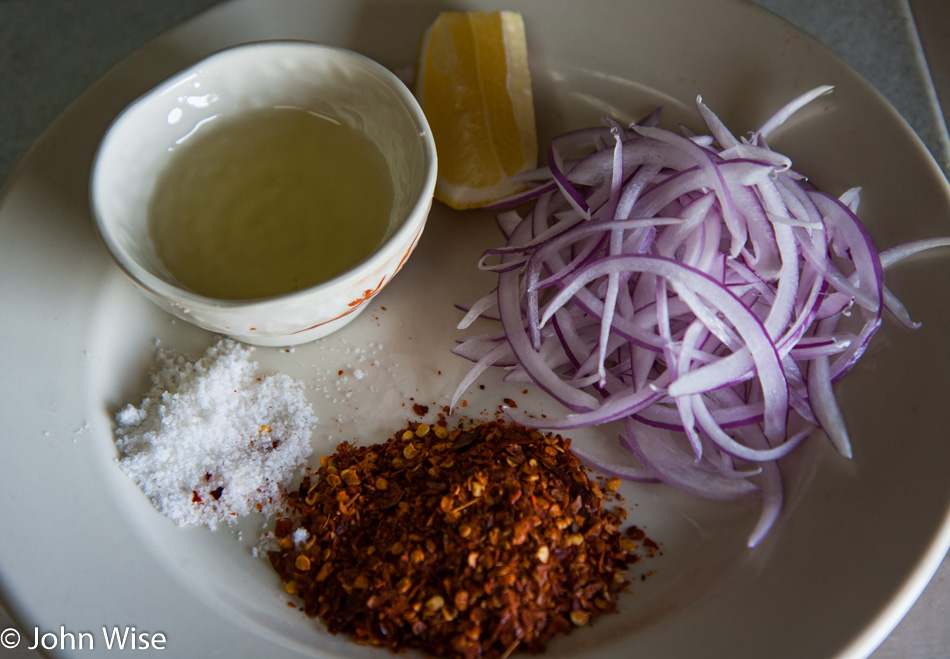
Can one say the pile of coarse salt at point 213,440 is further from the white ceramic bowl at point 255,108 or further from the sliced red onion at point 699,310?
the sliced red onion at point 699,310

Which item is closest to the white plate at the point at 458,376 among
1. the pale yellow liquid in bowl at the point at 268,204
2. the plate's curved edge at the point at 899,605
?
the plate's curved edge at the point at 899,605

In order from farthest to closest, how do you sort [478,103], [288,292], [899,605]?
[478,103]
[288,292]
[899,605]

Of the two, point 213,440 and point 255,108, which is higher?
point 255,108

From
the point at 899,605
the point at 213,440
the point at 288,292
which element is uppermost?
the point at 288,292

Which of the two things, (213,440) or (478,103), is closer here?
(213,440)

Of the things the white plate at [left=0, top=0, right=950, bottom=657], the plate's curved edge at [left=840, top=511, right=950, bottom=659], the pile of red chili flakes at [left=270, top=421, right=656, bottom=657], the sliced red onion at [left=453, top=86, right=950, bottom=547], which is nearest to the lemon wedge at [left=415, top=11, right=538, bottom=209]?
the white plate at [left=0, top=0, right=950, bottom=657]

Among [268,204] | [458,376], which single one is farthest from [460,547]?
[268,204]

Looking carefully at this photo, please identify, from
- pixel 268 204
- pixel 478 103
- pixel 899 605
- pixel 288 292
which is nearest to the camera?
pixel 899 605

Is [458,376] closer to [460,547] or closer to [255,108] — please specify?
[460,547]

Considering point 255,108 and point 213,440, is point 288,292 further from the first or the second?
point 255,108
